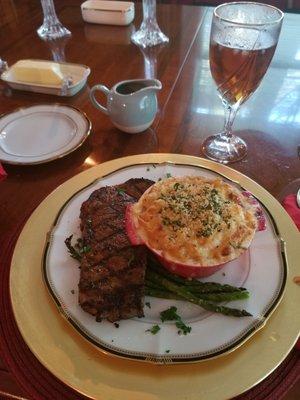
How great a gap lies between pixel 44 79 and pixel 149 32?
66 centimetres

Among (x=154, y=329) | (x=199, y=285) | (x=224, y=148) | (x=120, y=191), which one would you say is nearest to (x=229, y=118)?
(x=224, y=148)

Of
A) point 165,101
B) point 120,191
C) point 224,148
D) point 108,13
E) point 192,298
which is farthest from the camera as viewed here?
point 108,13

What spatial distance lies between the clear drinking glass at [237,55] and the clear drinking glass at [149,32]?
72cm

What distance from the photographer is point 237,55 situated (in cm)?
101

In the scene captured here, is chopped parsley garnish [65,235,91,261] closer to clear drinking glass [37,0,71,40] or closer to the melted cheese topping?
the melted cheese topping

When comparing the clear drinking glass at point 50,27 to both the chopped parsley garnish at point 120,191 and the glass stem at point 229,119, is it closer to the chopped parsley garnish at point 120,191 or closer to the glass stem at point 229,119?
the glass stem at point 229,119

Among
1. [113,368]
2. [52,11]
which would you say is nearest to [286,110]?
[113,368]

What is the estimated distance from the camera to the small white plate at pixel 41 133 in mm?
1116

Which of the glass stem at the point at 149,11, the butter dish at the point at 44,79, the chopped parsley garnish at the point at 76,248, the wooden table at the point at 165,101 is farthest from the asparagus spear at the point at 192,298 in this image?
the glass stem at the point at 149,11

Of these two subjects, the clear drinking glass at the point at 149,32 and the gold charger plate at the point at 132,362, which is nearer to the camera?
the gold charger plate at the point at 132,362

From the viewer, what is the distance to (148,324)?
0.72 meters

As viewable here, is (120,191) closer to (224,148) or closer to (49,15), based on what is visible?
(224,148)

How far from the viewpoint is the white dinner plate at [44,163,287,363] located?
0.67m

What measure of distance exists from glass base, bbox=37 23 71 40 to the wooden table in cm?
4
